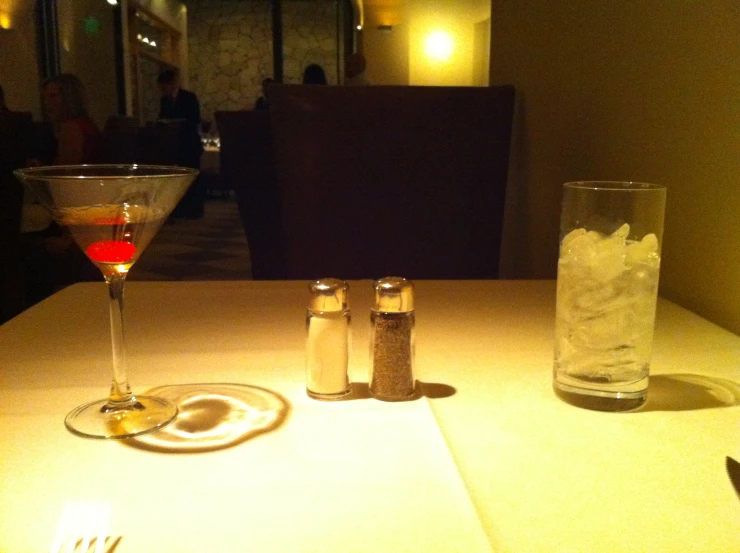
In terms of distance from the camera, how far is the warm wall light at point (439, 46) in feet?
15.2

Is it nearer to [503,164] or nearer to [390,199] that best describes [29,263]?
[390,199]

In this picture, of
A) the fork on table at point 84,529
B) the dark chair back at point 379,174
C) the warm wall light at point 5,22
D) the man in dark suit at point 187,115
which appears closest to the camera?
the fork on table at point 84,529

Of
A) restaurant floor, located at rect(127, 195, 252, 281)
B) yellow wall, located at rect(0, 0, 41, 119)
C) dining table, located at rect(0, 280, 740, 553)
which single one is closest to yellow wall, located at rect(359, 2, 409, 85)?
restaurant floor, located at rect(127, 195, 252, 281)

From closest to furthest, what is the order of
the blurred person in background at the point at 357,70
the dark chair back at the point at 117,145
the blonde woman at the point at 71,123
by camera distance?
the blonde woman at the point at 71,123
the dark chair back at the point at 117,145
the blurred person in background at the point at 357,70

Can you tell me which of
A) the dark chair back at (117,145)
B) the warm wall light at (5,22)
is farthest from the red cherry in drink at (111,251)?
the warm wall light at (5,22)

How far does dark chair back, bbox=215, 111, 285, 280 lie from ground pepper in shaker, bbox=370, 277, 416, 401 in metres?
1.24

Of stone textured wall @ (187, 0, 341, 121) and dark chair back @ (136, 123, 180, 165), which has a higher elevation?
stone textured wall @ (187, 0, 341, 121)

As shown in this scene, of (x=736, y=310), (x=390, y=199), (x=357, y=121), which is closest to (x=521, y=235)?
(x=390, y=199)

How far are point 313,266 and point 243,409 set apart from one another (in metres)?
1.02

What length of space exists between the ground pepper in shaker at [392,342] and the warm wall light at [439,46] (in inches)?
169

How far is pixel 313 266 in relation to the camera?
1.58m

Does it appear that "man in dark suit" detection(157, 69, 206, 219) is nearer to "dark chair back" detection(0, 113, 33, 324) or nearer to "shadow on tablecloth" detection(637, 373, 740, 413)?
"dark chair back" detection(0, 113, 33, 324)

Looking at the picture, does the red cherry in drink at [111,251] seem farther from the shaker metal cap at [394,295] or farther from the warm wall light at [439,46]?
the warm wall light at [439,46]

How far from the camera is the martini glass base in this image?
0.53 metres
